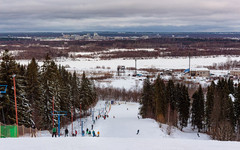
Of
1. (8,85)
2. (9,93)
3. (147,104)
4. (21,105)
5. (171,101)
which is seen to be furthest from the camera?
(171,101)

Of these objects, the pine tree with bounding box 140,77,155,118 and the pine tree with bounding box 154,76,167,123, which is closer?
the pine tree with bounding box 154,76,167,123

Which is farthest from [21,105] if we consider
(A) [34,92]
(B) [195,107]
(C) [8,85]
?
(B) [195,107]

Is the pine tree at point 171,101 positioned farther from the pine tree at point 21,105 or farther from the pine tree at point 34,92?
the pine tree at point 21,105

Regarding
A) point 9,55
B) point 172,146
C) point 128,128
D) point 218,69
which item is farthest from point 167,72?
point 172,146

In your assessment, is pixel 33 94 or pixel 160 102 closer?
pixel 33 94

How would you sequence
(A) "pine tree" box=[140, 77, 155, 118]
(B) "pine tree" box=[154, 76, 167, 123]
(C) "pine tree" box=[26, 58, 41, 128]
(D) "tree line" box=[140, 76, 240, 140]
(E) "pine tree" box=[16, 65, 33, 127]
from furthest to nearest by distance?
(A) "pine tree" box=[140, 77, 155, 118] < (B) "pine tree" box=[154, 76, 167, 123] < (D) "tree line" box=[140, 76, 240, 140] < (C) "pine tree" box=[26, 58, 41, 128] < (E) "pine tree" box=[16, 65, 33, 127]

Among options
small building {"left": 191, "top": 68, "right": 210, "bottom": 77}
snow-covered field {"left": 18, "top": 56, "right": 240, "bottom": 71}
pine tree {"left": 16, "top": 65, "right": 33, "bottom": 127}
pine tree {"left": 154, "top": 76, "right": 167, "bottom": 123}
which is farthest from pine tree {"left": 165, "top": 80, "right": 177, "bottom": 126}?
snow-covered field {"left": 18, "top": 56, "right": 240, "bottom": 71}

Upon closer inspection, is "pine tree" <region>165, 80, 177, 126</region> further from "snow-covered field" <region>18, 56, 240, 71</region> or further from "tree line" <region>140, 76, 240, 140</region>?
"snow-covered field" <region>18, 56, 240, 71</region>

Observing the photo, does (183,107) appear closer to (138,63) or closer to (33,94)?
(33,94)

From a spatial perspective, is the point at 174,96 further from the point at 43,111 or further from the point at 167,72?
the point at 167,72
